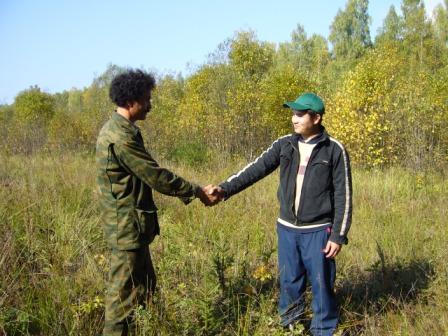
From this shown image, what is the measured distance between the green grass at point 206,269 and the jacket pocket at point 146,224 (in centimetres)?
47

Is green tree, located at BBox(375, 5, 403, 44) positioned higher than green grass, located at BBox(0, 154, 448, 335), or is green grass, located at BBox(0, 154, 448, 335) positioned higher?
green tree, located at BBox(375, 5, 403, 44)

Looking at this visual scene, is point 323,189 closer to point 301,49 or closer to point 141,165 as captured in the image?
point 141,165

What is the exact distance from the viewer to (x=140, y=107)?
2.87 metres

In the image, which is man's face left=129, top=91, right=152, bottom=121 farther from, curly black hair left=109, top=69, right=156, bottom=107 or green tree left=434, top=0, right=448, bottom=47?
green tree left=434, top=0, right=448, bottom=47

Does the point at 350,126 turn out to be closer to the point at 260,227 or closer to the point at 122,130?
the point at 260,227

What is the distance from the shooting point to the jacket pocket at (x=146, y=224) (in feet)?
9.04

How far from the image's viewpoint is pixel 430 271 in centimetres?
400

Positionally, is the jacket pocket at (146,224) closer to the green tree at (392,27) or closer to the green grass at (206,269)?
the green grass at (206,269)

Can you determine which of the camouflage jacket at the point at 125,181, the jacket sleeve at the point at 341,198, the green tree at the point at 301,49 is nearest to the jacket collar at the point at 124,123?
the camouflage jacket at the point at 125,181

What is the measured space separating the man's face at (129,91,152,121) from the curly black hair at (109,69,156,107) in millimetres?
28

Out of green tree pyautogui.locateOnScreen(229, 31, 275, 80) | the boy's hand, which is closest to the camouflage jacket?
the boy's hand

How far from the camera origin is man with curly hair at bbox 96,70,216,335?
2.72 metres

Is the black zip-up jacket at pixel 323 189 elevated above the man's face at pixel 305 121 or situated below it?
below

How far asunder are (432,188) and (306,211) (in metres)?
6.56
